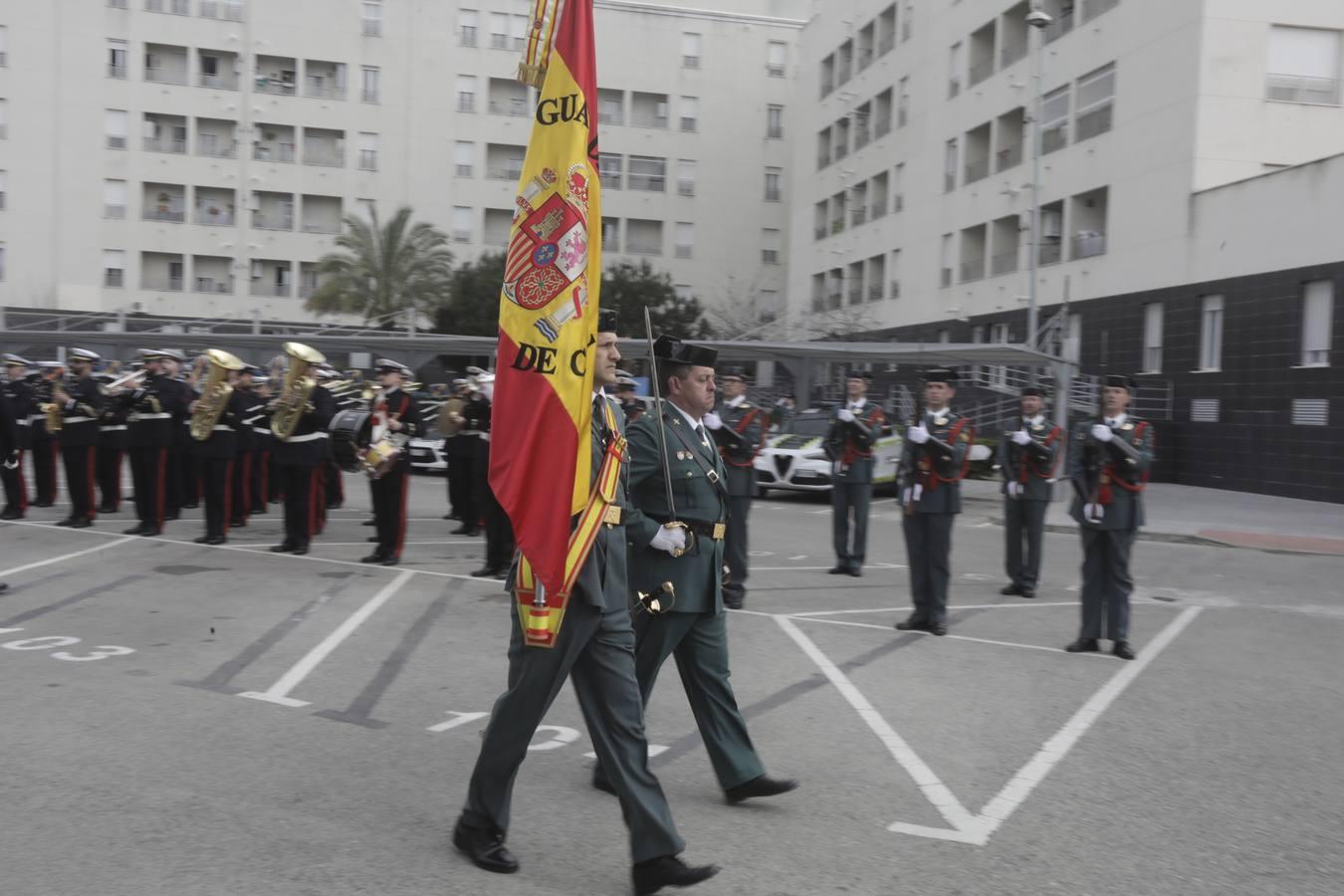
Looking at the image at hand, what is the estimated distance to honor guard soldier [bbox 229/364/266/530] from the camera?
1435cm

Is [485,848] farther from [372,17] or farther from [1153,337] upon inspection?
[372,17]

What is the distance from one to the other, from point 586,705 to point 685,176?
5690 cm

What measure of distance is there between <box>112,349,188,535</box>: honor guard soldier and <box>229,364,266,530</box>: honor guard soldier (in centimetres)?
68

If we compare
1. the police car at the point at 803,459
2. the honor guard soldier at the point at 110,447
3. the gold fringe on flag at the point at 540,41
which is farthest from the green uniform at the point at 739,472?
the police car at the point at 803,459

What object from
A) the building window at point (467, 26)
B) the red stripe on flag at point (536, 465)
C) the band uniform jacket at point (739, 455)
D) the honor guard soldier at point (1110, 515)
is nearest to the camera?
the red stripe on flag at point (536, 465)

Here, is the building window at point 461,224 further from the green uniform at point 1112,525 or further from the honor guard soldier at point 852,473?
the green uniform at point 1112,525

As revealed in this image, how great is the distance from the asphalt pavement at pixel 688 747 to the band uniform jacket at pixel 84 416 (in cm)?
386

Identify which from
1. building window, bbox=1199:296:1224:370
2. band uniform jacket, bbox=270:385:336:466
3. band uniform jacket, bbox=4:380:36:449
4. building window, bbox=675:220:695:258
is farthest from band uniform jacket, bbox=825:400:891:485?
building window, bbox=675:220:695:258

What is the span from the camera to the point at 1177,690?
766cm

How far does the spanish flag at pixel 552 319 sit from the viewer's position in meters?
4.28

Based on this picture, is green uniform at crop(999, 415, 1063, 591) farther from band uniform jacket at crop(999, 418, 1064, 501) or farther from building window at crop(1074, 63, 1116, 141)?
building window at crop(1074, 63, 1116, 141)

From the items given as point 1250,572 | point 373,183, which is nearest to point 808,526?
point 1250,572

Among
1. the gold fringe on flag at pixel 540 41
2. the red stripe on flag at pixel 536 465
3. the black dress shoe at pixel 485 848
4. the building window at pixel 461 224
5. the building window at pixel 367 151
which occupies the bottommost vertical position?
the black dress shoe at pixel 485 848

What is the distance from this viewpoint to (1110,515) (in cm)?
873
